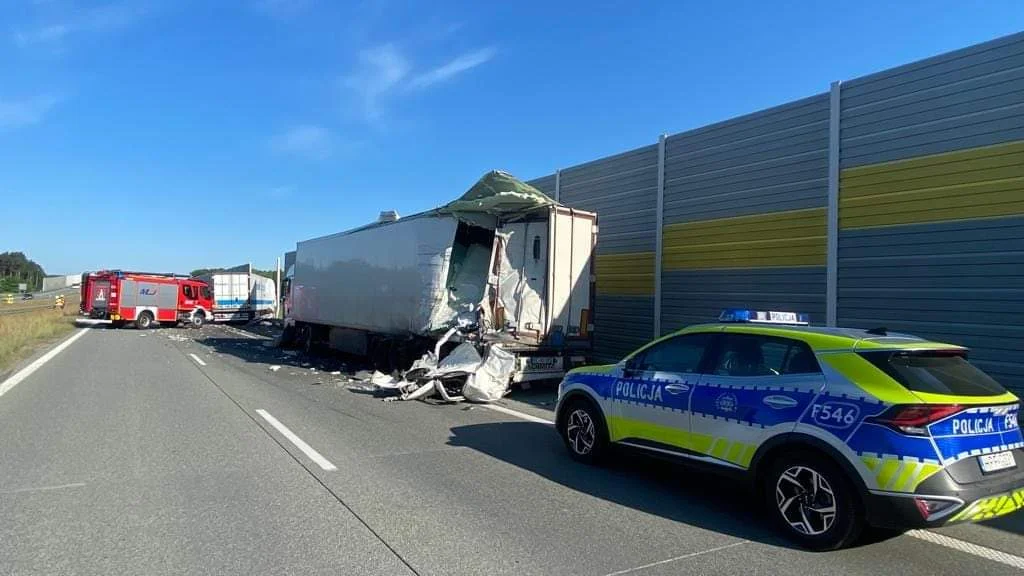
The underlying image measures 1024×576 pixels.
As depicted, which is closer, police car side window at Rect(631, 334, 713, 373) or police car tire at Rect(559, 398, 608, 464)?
police car side window at Rect(631, 334, 713, 373)

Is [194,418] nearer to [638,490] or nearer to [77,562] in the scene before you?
[77,562]

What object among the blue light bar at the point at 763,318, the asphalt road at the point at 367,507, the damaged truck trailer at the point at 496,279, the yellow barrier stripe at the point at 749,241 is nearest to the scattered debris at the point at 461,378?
the damaged truck trailer at the point at 496,279

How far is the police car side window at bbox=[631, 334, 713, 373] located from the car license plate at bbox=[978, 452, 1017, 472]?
2.08 meters

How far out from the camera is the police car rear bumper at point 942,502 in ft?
13.3

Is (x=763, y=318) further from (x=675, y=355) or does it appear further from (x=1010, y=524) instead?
(x=1010, y=524)

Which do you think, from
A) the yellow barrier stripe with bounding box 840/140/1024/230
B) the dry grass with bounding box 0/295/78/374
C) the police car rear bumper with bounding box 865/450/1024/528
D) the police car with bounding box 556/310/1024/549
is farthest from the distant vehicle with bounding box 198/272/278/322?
the police car rear bumper with bounding box 865/450/1024/528

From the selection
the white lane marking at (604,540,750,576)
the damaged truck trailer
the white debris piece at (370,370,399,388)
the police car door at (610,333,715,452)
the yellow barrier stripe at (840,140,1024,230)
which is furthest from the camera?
the damaged truck trailer

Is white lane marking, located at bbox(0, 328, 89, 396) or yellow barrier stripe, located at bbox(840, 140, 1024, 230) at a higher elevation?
yellow barrier stripe, located at bbox(840, 140, 1024, 230)

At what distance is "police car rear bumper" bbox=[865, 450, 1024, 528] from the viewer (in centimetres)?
405

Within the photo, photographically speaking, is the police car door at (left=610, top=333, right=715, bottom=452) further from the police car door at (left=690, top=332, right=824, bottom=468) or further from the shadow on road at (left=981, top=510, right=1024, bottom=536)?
the shadow on road at (left=981, top=510, right=1024, bottom=536)

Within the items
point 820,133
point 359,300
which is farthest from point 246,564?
point 359,300

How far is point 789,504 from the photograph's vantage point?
15.4 ft

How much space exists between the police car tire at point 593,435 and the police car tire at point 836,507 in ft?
6.60

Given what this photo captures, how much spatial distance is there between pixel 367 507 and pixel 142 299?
34.9m
